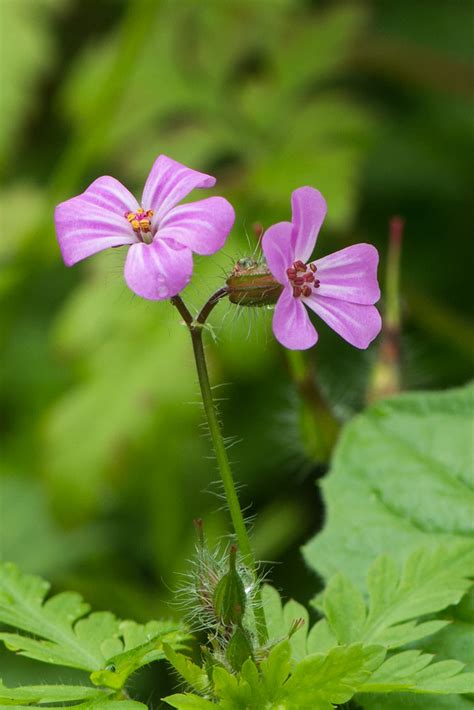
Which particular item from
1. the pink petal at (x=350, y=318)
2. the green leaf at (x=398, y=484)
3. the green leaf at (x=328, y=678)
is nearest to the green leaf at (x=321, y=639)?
the green leaf at (x=328, y=678)

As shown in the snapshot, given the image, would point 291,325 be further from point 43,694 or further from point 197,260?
point 197,260

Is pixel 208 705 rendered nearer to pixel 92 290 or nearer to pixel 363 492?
pixel 363 492

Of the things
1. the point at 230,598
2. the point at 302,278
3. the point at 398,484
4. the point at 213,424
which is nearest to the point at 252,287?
the point at 302,278

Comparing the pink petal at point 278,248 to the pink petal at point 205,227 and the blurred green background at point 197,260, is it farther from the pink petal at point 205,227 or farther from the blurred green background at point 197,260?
the blurred green background at point 197,260

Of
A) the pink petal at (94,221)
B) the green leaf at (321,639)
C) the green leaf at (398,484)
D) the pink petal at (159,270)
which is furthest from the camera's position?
the green leaf at (398,484)

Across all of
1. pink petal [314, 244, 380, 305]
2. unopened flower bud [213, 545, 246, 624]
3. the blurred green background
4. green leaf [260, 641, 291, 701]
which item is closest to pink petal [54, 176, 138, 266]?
pink petal [314, 244, 380, 305]

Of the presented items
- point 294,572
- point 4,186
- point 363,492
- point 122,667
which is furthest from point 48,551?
point 122,667
